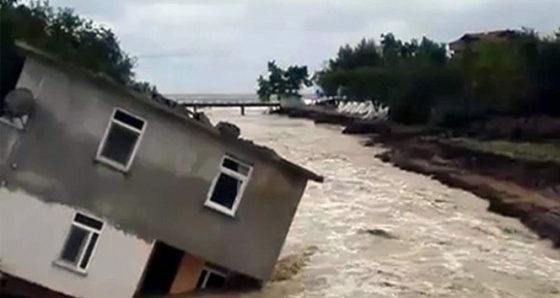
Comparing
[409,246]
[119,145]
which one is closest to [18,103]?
[119,145]

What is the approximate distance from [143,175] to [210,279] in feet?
7.60

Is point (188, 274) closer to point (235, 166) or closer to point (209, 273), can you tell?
point (209, 273)

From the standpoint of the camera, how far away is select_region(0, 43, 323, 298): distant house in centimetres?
1429

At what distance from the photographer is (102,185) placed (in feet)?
47.9

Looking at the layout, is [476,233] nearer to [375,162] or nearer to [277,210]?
[277,210]

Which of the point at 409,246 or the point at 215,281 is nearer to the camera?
the point at 215,281

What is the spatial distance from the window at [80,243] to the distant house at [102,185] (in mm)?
14

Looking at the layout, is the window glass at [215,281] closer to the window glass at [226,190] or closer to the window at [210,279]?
the window at [210,279]

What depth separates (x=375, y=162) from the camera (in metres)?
48.7

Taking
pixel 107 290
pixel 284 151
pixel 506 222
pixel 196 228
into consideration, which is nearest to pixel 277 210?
pixel 196 228

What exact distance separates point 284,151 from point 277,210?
38.5 meters

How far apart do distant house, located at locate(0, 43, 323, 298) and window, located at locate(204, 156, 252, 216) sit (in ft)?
0.05

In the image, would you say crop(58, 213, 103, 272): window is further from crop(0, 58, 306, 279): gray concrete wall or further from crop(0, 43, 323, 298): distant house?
crop(0, 58, 306, 279): gray concrete wall

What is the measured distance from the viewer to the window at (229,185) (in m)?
15.4
